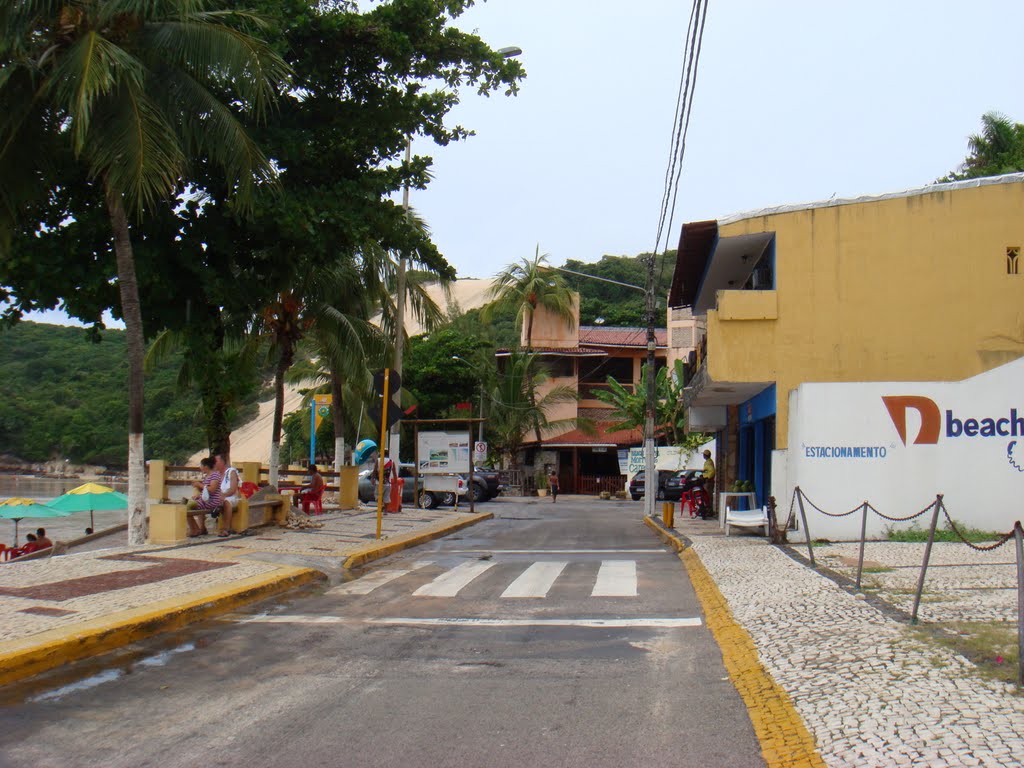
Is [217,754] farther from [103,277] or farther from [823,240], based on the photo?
[823,240]

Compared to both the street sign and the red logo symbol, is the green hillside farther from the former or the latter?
the red logo symbol

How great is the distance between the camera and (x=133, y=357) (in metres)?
14.8

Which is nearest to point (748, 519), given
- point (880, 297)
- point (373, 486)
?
point (880, 297)

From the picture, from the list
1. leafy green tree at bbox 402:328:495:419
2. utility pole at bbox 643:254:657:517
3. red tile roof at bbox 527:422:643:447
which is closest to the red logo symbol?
utility pole at bbox 643:254:657:517

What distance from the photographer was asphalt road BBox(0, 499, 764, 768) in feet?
17.0

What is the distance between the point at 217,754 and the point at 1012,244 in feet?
58.1

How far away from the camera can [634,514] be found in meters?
31.9

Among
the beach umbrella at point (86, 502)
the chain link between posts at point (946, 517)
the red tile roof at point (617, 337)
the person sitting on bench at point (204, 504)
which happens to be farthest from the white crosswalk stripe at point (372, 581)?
the red tile roof at point (617, 337)

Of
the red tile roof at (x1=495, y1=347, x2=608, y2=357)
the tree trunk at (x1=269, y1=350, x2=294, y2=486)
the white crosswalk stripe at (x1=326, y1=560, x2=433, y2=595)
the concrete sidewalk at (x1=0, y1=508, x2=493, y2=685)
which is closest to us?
the concrete sidewalk at (x1=0, y1=508, x2=493, y2=685)

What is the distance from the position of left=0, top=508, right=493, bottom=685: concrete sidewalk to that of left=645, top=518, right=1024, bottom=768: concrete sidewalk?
4.92 metres

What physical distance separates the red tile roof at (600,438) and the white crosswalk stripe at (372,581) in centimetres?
3737

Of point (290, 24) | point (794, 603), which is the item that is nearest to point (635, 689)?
point (794, 603)

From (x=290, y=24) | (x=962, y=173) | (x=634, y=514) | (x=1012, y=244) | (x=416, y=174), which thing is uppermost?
(x=962, y=173)

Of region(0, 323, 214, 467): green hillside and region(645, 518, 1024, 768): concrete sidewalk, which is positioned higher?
region(0, 323, 214, 467): green hillside
